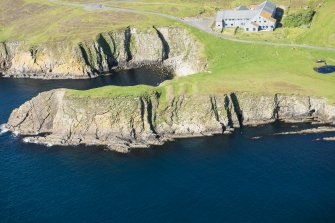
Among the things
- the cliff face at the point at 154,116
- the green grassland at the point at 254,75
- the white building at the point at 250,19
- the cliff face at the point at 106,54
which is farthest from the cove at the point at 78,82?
the cliff face at the point at 154,116

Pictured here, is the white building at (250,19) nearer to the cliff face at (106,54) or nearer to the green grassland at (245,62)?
the green grassland at (245,62)

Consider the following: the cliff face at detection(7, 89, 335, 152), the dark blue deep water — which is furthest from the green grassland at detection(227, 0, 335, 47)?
the dark blue deep water

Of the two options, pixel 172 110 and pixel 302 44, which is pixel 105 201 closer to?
pixel 172 110

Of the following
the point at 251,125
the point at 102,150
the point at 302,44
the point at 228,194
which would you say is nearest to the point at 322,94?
the point at 251,125

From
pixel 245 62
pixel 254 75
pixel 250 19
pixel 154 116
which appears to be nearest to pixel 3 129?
pixel 154 116

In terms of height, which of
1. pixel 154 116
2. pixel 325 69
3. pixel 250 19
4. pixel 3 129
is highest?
pixel 250 19

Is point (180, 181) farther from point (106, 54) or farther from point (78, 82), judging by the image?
point (106, 54)
